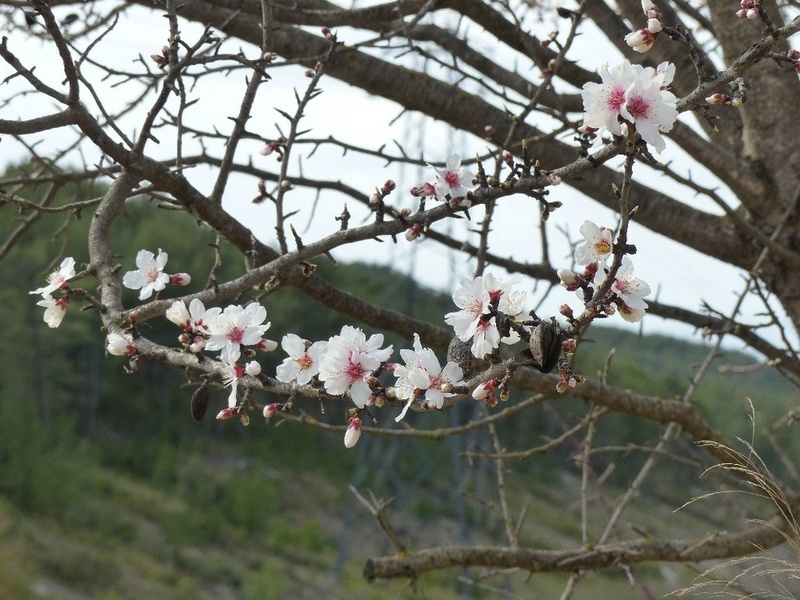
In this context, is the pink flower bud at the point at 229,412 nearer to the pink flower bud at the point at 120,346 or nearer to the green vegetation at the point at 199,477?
the pink flower bud at the point at 120,346

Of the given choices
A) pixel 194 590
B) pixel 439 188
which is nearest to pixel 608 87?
pixel 439 188

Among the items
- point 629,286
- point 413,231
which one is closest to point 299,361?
point 413,231

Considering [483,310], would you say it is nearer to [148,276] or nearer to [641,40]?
[641,40]

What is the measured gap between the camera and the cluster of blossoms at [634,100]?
1188mm

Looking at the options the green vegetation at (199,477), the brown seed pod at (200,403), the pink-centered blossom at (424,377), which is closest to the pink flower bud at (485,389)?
the pink-centered blossom at (424,377)

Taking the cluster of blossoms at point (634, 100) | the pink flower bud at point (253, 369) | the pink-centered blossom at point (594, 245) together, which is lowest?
the pink flower bud at point (253, 369)

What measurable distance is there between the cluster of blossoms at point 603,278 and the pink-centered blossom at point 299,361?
0.39m

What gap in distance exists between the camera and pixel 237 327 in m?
1.33

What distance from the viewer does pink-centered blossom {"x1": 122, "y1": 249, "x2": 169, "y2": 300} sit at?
159 centimetres

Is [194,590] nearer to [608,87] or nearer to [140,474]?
[140,474]

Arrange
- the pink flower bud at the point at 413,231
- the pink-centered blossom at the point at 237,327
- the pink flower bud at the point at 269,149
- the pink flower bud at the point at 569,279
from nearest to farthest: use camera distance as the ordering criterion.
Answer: the pink flower bud at the point at 569,279, the pink-centered blossom at the point at 237,327, the pink flower bud at the point at 413,231, the pink flower bud at the point at 269,149

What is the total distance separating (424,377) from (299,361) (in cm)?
24

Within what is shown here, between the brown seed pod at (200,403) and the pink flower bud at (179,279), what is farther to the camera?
the pink flower bud at (179,279)

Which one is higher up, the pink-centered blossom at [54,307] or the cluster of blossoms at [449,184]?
the cluster of blossoms at [449,184]
